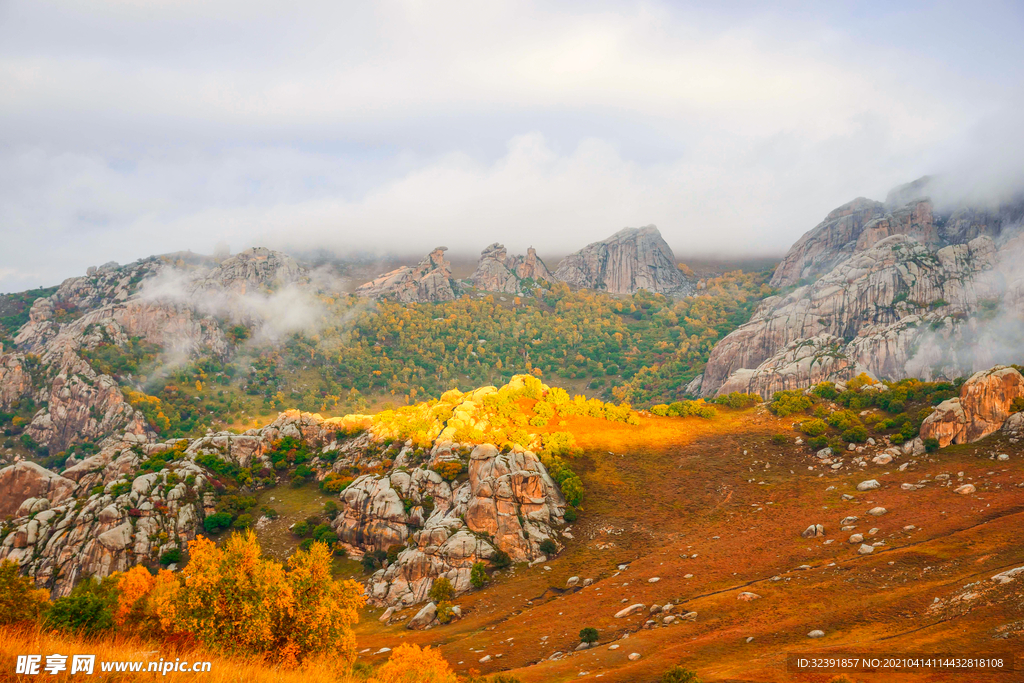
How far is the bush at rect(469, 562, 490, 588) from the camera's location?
53469 mm

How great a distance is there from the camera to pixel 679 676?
1001 inches

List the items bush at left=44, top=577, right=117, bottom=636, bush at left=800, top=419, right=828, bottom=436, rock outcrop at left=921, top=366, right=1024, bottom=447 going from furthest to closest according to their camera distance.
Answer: bush at left=800, top=419, right=828, bottom=436 < rock outcrop at left=921, top=366, right=1024, bottom=447 < bush at left=44, top=577, right=117, bottom=636

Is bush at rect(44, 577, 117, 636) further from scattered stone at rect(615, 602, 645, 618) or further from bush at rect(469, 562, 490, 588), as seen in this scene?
scattered stone at rect(615, 602, 645, 618)

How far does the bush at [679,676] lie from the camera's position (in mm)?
24980

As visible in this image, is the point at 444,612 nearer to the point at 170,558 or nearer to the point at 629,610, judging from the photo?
the point at 629,610

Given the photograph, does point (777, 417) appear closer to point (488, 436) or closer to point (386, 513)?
point (488, 436)

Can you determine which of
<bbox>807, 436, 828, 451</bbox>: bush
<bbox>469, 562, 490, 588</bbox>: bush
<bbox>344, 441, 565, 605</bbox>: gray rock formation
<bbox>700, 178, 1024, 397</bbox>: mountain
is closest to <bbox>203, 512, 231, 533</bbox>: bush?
<bbox>344, 441, 565, 605</bbox>: gray rock formation

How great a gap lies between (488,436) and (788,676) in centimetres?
5415

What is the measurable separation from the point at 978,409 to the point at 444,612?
67246 mm

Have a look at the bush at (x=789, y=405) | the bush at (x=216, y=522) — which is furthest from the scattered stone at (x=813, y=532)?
the bush at (x=216, y=522)

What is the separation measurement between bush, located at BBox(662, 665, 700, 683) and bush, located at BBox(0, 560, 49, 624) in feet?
111

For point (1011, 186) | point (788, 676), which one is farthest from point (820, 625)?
point (1011, 186)

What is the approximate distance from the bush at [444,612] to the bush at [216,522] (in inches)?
1411

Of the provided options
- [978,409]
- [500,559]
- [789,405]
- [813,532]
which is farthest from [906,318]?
[500,559]
